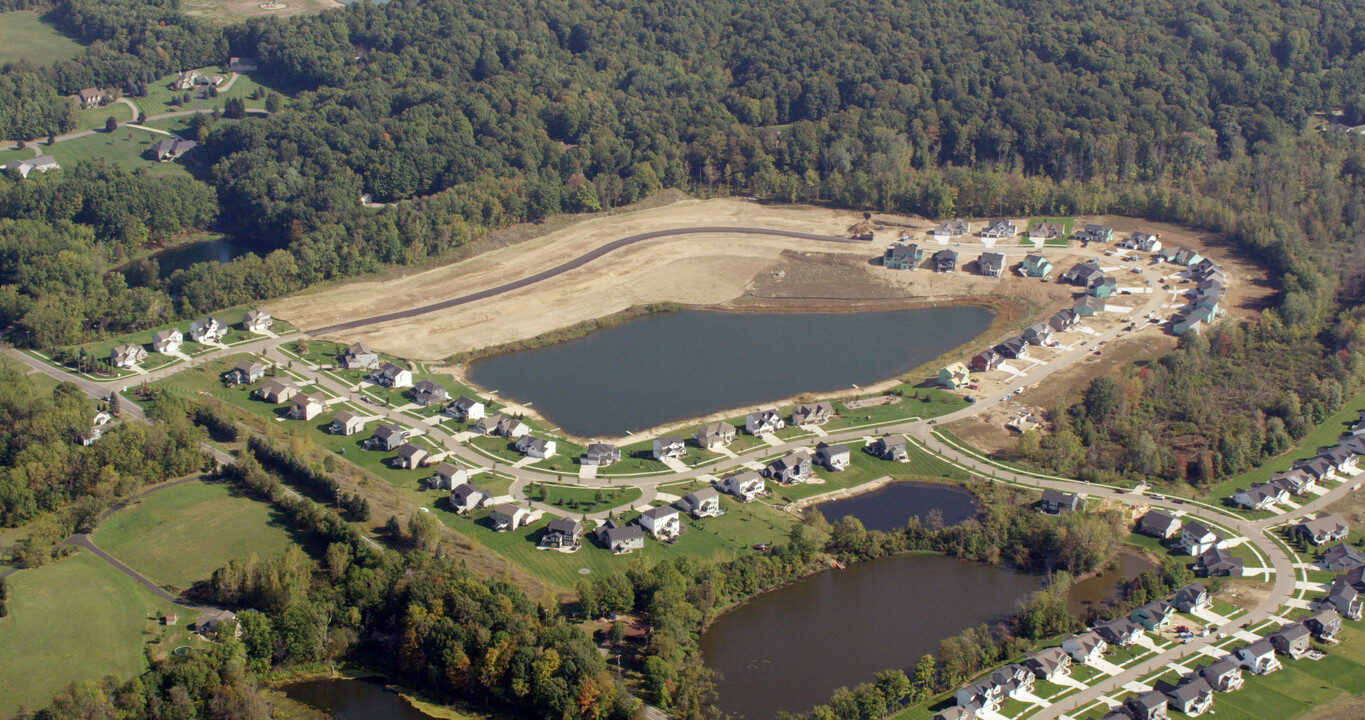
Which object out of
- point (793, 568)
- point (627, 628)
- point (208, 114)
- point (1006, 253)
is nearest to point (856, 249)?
point (1006, 253)

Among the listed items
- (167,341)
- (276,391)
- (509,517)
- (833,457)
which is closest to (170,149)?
(167,341)

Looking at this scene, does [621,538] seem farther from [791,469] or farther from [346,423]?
[346,423]

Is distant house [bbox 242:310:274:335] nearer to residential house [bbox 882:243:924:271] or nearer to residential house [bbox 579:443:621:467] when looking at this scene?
residential house [bbox 579:443:621:467]

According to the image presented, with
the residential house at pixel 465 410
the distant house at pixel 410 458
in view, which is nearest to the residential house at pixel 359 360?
the residential house at pixel 465 410

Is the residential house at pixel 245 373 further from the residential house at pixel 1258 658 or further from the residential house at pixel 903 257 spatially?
the residential house at pixel 1258 658

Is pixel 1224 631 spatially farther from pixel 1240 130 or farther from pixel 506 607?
pixel 1240 130

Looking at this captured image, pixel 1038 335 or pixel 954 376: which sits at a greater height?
pixel 1038 335
